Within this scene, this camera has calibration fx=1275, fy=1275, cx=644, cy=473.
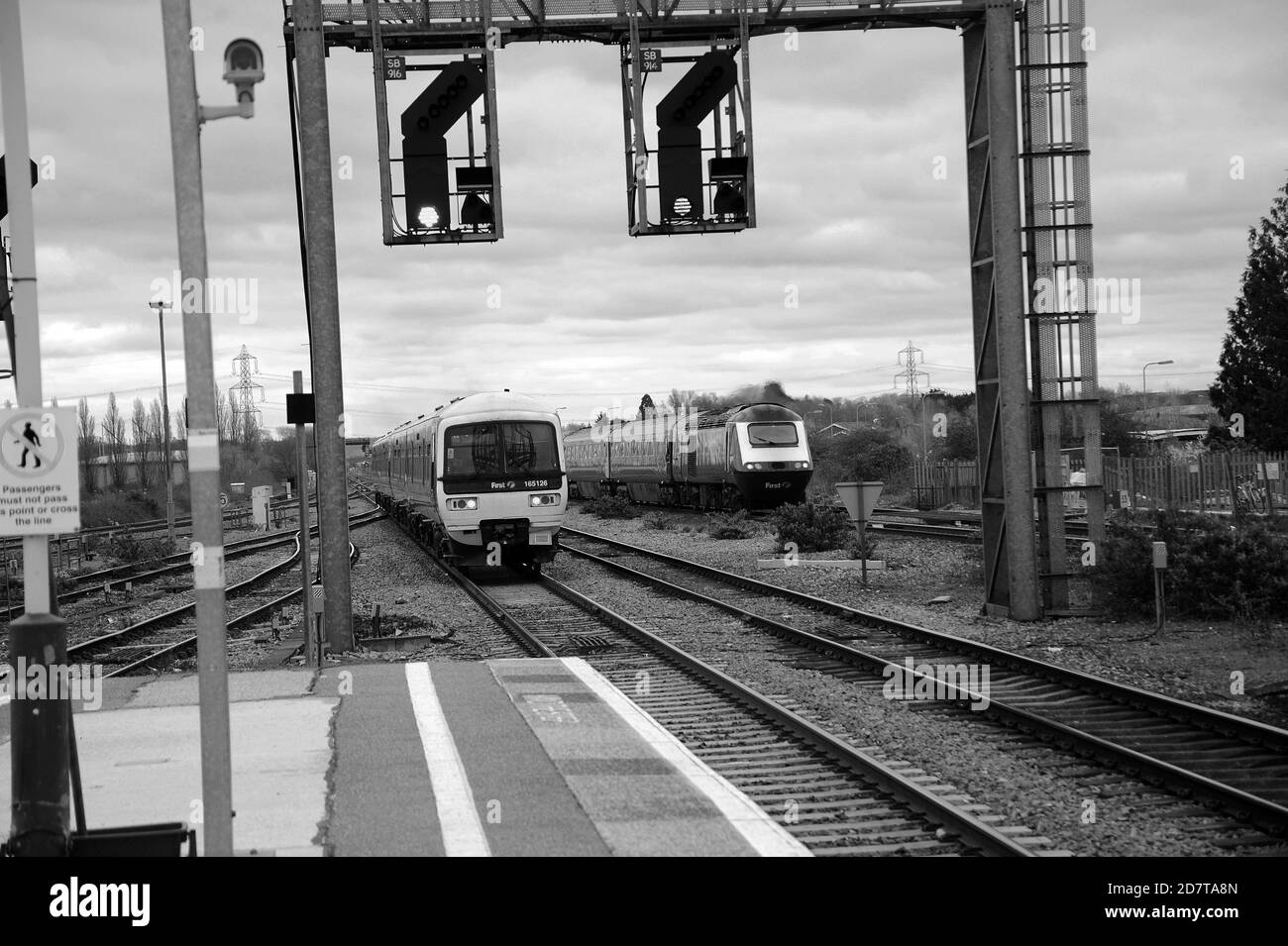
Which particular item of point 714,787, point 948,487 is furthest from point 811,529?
point 714,787

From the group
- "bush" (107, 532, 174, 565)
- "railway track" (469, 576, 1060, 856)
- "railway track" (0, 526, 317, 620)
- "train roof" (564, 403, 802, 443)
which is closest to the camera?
"railway track" (469, 576, 1060, 856)

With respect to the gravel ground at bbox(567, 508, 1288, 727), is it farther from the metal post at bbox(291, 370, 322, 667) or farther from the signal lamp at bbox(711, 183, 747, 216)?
the metal post at bbox(291, 370, 322, 667)

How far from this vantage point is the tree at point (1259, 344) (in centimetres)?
4050

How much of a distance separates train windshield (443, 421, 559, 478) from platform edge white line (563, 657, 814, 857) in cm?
1128

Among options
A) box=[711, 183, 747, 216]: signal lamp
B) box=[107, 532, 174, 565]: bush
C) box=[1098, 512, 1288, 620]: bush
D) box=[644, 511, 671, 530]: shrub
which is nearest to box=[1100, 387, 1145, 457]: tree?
box=[644, 511, 671, 530]: shrub

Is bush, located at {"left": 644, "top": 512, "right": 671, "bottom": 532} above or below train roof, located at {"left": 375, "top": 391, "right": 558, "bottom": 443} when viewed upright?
below

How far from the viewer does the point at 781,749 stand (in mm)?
8844

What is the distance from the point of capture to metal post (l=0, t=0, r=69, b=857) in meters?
5.44

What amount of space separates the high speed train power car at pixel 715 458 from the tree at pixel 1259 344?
51.5ft

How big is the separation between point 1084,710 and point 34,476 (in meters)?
7.81

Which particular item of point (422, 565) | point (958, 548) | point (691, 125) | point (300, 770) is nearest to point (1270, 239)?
point (958, 548)

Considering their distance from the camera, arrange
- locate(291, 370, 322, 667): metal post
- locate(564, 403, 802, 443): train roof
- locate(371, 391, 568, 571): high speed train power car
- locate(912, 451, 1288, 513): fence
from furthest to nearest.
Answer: locate(564, 403, 802, 443): train roof < locate(912, 451, 1288, 513): fence < locate(371, 391, 568, 571): high speed train power car < locate(291, 370, 322, 667): metal post

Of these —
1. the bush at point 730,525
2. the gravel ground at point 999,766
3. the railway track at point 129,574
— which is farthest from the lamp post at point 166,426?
the gravel ground at point 999,766

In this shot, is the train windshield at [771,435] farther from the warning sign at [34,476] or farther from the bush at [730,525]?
the warning sign at [34,476]
